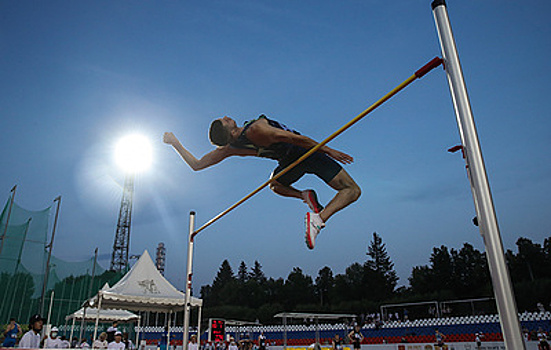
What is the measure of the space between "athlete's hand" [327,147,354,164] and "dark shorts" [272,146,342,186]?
0.11m

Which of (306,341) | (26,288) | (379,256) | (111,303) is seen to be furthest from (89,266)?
(379,256)

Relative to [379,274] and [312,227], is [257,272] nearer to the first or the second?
[379,274]

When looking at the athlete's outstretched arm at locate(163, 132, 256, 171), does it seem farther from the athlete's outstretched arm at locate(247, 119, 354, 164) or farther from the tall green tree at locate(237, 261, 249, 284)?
the tall green tree at locate(237, 261, 249, 284)

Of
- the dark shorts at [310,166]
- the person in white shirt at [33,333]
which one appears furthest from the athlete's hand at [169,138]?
the person in white shirt at [33,333]

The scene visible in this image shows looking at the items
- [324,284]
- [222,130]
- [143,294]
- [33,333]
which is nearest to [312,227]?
[222,130]

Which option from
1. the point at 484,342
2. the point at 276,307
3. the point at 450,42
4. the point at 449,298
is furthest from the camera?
the point at 276,307

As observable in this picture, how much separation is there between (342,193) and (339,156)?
39 cm

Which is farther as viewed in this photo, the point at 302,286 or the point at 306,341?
the point at 302,286

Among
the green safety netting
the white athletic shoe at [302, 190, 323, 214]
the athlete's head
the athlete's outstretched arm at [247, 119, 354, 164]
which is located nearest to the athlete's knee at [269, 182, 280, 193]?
the white athletic shoe at [302, 190, 323, 214]

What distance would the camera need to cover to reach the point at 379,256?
49.0 meters

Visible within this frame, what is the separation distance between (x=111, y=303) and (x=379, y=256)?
144ft

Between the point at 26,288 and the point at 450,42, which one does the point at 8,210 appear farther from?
the point at 450,42

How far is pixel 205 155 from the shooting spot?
5328mm

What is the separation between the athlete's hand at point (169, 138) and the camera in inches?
219
